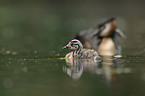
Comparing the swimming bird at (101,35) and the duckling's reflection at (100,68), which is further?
the swimming bird at (101,35)

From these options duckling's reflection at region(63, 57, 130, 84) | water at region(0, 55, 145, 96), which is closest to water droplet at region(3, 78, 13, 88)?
water at region(0, 55, 145, 96)

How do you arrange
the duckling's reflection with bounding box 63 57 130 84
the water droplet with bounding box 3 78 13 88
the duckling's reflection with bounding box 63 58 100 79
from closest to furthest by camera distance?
the water droplet with bounding box 3 78 13 88 → the duckling's reflection with bounding box 63 57 130 84 → the duckling's reflection with bounding box 63 58 100 79

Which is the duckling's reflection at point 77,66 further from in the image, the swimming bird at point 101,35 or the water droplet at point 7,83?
the swimming bird at point 101,35

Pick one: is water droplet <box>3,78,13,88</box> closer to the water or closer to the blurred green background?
the water

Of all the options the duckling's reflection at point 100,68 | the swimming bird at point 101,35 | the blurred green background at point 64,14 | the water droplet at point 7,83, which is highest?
the blurred green background at point 64,14

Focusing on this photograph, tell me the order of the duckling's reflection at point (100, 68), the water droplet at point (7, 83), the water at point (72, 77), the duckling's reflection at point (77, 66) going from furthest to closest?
1. the duckling's reflection at point (77, 66)
2. the duckling's reflection at point (100, 68)
3. the water droplet at point (7, 83)
4. the water at point (72, 77)

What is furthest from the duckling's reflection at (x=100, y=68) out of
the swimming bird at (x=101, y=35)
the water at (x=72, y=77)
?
the swimming bird at (x=101, y=35)

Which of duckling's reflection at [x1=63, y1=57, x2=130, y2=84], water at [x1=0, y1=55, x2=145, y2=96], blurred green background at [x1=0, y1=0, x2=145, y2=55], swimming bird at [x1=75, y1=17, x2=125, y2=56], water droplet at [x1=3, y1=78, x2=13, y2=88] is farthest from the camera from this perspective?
blurred green background at [x1=0, y1=0, x2=145, y2=55]

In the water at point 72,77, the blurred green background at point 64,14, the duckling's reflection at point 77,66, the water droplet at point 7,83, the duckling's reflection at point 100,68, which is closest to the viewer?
the water at point 72,77

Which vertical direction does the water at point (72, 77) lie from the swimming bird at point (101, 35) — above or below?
below
